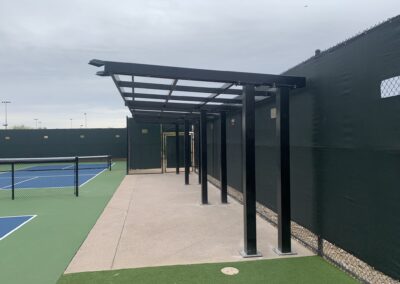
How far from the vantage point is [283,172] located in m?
4.21

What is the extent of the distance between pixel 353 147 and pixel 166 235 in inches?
126

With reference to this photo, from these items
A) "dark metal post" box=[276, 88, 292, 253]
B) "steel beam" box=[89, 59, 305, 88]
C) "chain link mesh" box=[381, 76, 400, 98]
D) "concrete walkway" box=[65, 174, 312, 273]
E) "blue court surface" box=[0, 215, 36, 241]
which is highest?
"steel beam" box=[89, 59, 305, 88]

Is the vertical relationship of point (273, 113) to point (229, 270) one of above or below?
above

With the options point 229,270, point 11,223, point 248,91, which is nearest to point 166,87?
point 248,91

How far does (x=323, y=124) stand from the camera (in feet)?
12.4

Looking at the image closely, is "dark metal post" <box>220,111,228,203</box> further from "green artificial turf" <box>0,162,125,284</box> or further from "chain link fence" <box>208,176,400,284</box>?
"green artificial turf" <box>0,162,125,284</box>

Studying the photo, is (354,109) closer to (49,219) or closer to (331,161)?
(331,161)

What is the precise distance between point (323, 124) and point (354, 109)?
565 mm

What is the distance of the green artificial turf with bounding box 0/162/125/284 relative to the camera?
3.85 metres

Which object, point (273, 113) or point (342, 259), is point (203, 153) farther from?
point (342, 259)

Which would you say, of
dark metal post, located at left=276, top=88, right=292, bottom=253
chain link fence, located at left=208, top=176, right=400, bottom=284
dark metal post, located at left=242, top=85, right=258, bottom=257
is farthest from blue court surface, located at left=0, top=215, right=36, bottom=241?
chain link fence, located at left=208, top=176, right=400, bottom=284

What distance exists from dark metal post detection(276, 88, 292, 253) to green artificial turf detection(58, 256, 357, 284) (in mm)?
352

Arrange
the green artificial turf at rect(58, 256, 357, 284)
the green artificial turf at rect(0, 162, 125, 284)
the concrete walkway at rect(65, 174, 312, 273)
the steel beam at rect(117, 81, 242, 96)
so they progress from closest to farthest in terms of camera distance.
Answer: the green artificial turf at rect(58, 256, 357, 284) < the green artificial turf at rect(0, 162, 125, 284) < the concrete walkway at rect(65, 174, 312, 273) < the steel beam at rect(117, 81, 242, 96)

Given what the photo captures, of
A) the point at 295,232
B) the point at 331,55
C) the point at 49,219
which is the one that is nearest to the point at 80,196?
the point at 49,219
